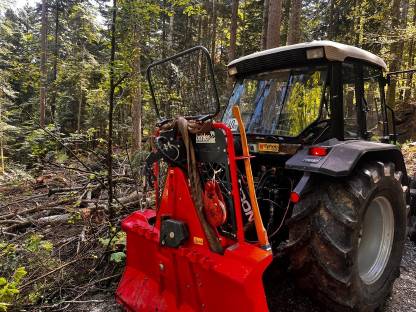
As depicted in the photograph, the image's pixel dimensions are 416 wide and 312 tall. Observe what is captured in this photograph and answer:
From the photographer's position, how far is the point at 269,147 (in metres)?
3.34

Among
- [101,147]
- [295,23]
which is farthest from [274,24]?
[101,147]

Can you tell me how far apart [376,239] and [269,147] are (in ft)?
4.63

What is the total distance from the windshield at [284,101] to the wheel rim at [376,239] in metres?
1.04

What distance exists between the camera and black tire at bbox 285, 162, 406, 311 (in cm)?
253

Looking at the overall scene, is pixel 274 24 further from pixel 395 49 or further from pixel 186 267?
pixel 395 49

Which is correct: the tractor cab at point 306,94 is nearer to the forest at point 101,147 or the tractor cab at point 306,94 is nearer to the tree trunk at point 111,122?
the forest at point 101,147

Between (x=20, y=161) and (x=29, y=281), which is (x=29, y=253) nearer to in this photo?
(x=29, y=281)

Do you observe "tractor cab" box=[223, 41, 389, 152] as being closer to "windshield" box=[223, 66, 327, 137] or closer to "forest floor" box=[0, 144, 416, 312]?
"windshield" box=[223, 66, 327, 137]

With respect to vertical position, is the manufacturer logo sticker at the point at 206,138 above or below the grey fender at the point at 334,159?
above

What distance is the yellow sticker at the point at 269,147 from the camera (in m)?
3.29

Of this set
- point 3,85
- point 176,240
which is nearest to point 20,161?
point 3,85

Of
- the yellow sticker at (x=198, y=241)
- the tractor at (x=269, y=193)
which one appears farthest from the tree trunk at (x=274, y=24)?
the yellow sticker at (x=198, y=241)

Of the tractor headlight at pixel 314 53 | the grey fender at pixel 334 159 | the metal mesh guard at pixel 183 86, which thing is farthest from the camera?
the tractor headlight at pixel 314 53

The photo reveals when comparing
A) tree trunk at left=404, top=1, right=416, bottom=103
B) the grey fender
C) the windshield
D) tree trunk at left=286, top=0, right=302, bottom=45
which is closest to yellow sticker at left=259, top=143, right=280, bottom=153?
the windshield
